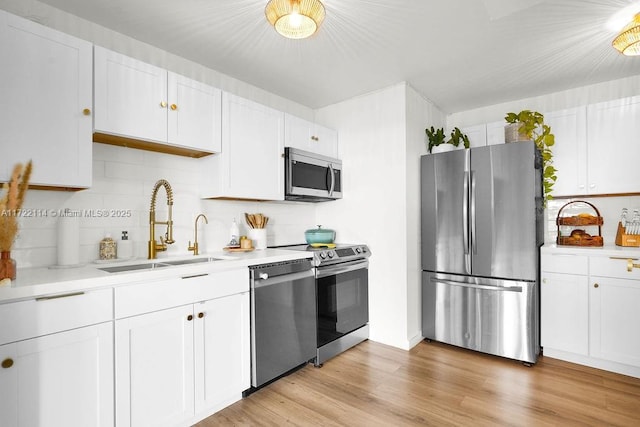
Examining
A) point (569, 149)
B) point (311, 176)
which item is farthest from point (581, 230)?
point (311, 176)

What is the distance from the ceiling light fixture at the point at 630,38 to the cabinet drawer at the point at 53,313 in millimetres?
3330

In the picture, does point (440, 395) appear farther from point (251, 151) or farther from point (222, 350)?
point (251, 151)

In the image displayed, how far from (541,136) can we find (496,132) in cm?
62

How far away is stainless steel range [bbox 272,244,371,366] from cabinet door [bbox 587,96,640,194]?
7.19 ft

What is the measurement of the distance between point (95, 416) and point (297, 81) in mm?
2827

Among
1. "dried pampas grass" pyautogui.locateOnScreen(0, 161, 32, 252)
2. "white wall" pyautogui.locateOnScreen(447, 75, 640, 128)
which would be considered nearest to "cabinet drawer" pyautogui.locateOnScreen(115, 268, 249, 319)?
"dried pampas grass" pyautogui.locateOnScreen(0, 161, 32, 252)

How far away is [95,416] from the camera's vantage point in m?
1.55

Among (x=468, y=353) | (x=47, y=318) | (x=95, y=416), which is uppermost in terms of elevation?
(x=47, y=318)

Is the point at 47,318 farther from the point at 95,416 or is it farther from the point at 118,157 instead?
the point at 118,157

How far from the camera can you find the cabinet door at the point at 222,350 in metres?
1.98

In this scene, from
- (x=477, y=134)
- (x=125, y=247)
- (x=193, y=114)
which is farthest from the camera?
(x=477, y=134)

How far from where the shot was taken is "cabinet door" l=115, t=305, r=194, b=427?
164cm

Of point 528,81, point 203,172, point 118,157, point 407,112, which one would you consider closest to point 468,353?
point 407,112

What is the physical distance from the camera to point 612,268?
2.61m
